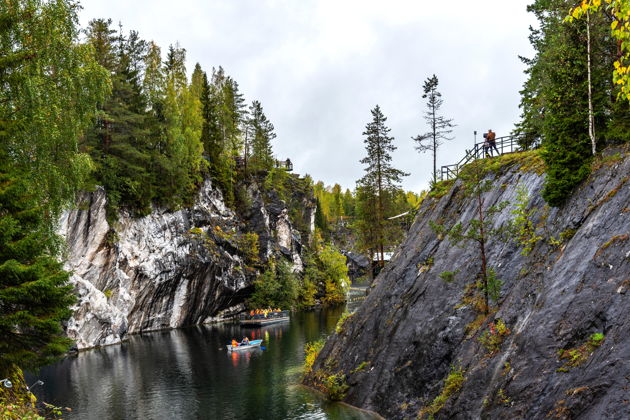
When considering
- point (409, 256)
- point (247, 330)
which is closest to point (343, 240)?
point (247, 330)

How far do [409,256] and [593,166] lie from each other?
416 inches

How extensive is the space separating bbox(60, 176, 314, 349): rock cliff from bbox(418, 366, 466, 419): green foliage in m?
30.7

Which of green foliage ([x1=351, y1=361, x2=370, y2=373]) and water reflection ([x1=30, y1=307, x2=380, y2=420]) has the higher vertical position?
green foliage ([x1=351, y1=361, x2=370, y2=373])

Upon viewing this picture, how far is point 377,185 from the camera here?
36000mm

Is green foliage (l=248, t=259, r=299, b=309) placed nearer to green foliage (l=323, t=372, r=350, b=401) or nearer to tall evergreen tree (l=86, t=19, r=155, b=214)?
tall evergreen tree (l=86, t=19, r=155, b=214)

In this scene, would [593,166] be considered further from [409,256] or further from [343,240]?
[343,240]

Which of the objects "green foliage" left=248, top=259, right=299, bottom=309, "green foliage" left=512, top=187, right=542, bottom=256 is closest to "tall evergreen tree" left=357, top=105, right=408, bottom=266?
"green foliage" left=512, top=187, right=542, bottom=256

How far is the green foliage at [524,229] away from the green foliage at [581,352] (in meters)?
5.87

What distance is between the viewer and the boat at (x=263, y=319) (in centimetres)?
5406

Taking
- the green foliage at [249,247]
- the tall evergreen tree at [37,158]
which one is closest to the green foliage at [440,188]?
the tall evergreen tree at [37,158]

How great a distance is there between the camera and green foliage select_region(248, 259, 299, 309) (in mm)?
63656

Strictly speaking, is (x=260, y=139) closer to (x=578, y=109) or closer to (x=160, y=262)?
(x=160, y=262)

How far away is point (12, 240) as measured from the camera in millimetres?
12344

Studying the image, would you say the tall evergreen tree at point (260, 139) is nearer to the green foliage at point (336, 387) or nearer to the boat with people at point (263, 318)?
the boat with people at point (263, 318)
